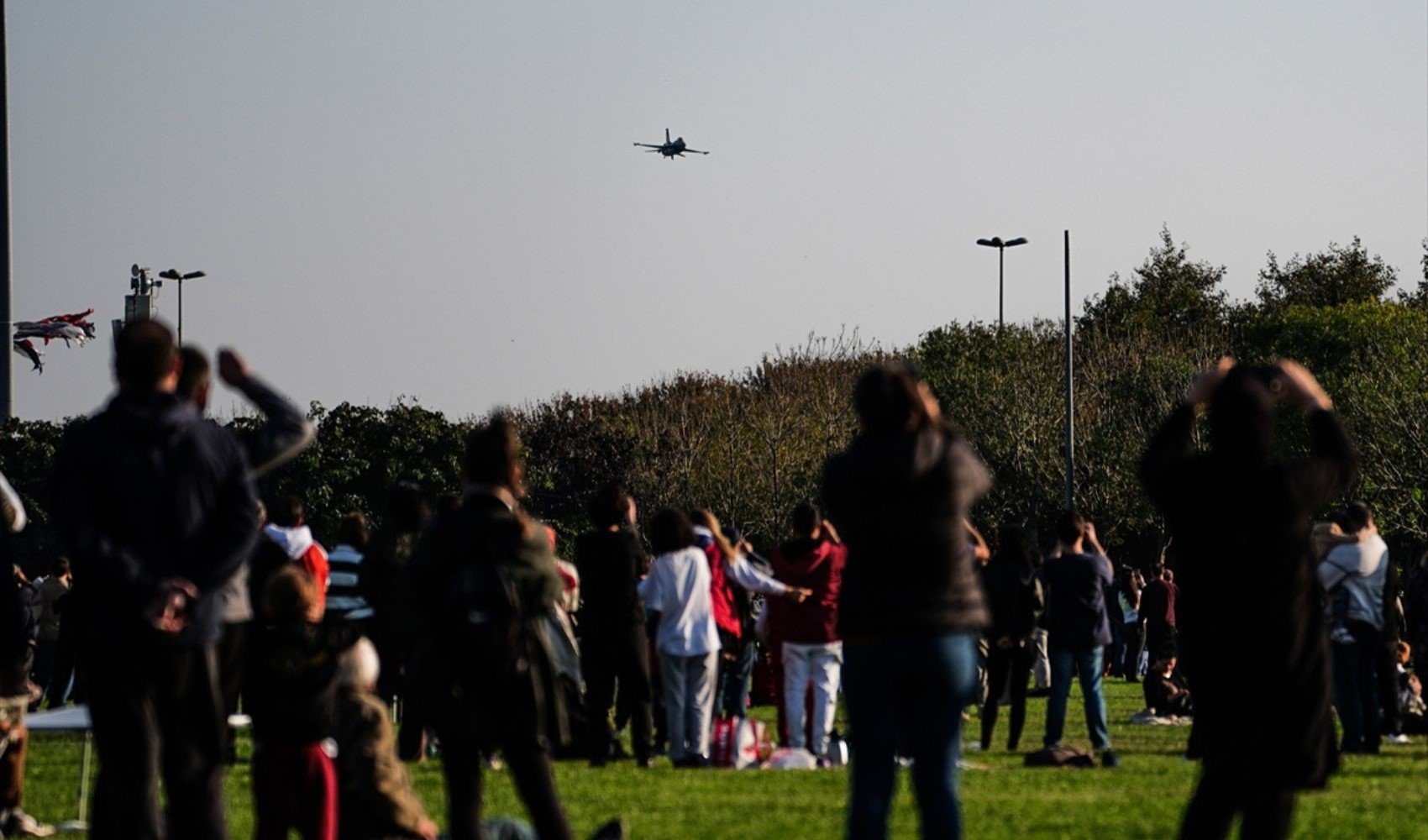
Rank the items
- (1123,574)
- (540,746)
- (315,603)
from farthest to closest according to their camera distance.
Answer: (1123,574), (315,603), (540,746)

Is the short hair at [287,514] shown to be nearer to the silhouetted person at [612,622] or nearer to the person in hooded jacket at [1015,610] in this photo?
the silhouetted person at [612,622]

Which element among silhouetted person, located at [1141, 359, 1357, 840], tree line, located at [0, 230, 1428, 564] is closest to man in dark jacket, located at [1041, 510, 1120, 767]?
silhouetted person, located at [1141, 359, 1357, 840]

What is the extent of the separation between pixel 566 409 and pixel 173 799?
69.3 meters

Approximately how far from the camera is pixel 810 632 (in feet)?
47.4

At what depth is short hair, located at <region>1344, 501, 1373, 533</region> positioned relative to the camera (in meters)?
15.7

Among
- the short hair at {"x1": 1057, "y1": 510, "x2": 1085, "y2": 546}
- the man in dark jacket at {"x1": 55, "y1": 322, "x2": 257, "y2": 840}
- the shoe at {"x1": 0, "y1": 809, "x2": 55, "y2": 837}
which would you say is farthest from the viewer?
the short hair at {"x1": 1057, "y1": 510, "x2": 1085, "y2": 546}

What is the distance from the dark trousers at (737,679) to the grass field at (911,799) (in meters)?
2.31

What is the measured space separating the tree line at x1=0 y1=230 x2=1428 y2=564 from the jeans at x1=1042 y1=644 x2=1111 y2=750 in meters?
33.1

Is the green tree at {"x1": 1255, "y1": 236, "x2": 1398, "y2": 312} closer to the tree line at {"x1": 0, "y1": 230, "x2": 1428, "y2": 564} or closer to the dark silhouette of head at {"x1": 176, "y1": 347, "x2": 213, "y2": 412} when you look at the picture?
the tree line at {"x1": 0, "y1": 230, "x2": 1428, "y2": 564}

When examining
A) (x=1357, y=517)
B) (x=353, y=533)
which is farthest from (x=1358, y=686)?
(x=353, y=533)

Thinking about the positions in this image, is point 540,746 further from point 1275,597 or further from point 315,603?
point 1275,597

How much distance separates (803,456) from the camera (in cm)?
6288

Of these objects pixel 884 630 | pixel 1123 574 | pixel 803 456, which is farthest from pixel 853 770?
pixel 803 456

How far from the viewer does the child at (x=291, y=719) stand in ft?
26.8
